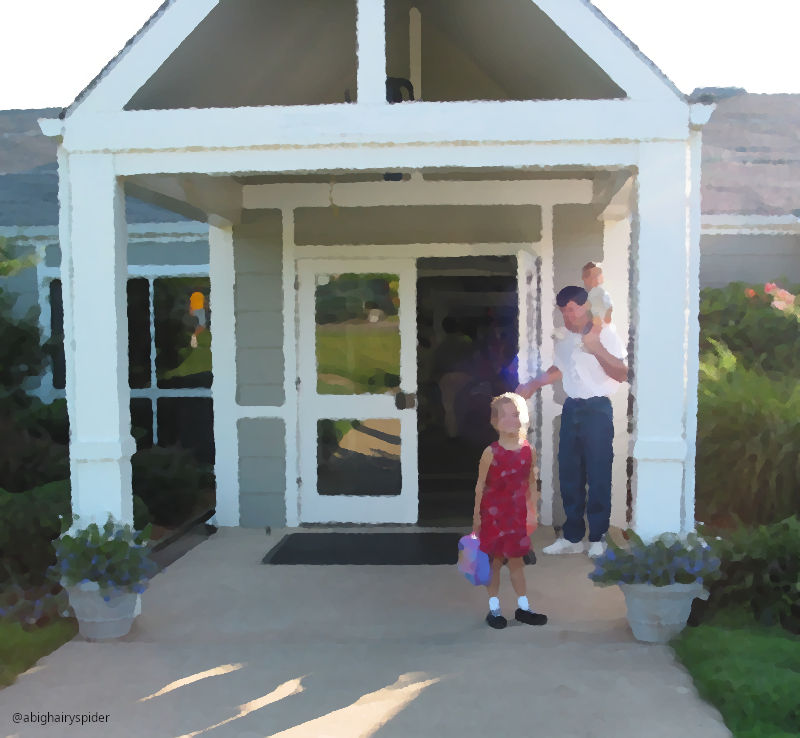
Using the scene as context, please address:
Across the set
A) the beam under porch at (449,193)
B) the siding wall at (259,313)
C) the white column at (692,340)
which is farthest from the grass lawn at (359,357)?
the white column at (692,340)

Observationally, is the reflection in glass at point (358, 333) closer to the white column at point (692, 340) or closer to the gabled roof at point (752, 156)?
the white column at point (692, 340)

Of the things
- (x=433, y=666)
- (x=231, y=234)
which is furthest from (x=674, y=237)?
(x=231, y=234)

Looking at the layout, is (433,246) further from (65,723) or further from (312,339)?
(65,723)

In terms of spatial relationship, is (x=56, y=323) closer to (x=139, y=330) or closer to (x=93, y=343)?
(x=139, y=330)

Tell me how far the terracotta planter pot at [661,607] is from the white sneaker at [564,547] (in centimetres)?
147

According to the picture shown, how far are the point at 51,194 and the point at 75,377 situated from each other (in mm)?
5707

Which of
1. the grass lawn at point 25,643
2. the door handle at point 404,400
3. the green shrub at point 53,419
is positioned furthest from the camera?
the green shrub at point 53,419

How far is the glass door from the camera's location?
20.0 ft

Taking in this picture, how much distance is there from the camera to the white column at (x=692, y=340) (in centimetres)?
394

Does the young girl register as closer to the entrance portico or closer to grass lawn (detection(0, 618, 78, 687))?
the entrance portico

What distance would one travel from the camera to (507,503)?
4.02 metres

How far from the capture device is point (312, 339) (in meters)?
6.18

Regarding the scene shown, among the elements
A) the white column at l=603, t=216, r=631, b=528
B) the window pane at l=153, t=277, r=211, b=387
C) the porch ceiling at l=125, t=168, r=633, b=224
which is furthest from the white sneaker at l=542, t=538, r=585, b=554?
the window pane at l=153, t=277, r=211, b=387

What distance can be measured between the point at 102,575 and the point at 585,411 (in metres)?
3.08
